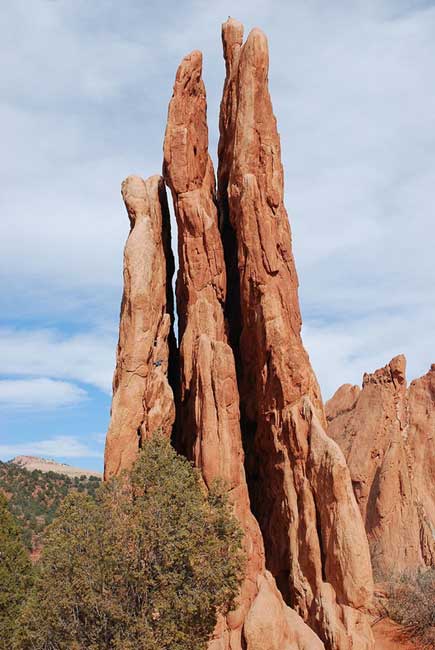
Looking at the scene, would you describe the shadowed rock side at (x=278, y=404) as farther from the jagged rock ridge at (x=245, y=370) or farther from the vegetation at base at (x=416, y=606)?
the vegetation at base at (x=416, y=606)

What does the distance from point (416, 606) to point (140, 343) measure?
12908 millimetres

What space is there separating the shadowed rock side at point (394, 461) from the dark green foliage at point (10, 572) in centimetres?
1415

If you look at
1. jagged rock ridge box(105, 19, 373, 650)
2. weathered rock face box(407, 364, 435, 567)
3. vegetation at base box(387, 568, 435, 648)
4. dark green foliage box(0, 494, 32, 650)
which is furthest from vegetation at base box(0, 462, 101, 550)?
jagged rock ridge box(105, 19, 373, 650)

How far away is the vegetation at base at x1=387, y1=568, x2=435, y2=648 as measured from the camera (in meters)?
24.9

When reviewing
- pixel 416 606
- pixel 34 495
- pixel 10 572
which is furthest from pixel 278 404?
pixel 34 495

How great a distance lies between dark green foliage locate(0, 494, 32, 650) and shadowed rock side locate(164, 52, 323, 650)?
8563 mm

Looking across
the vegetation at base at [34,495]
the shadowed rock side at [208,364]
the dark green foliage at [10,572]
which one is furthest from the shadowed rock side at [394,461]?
the vegetation at base at [34,495]

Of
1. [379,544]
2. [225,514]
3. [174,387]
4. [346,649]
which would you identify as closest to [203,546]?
[225,514]

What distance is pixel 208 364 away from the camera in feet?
70.6

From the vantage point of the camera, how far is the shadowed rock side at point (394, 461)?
110ft

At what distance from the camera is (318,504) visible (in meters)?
21.0

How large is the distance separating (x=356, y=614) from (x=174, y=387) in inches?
376

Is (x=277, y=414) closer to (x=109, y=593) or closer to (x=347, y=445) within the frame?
(x=109, y=593)

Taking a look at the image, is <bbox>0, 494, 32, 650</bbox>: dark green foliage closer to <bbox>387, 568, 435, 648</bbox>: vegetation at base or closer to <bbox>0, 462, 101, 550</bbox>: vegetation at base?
<bbox>387, 568, 435, 648</bbox>: vegetation at base
